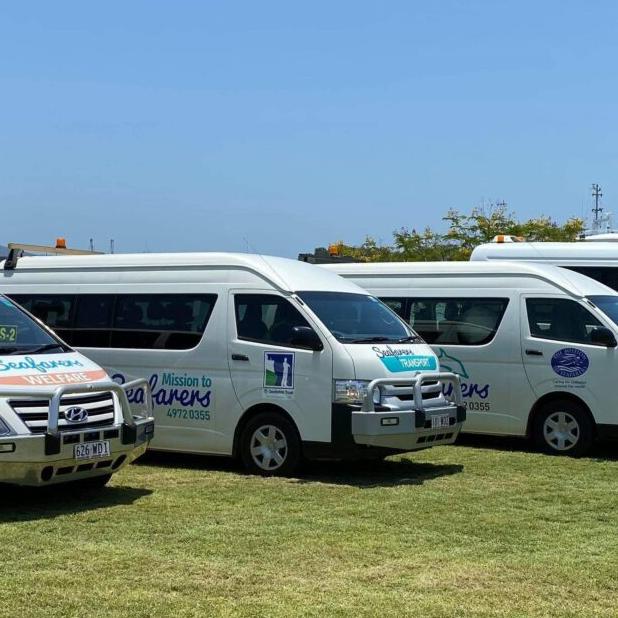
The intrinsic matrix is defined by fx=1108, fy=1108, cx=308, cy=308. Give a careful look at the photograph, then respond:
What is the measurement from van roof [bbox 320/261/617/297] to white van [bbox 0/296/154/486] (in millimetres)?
5438

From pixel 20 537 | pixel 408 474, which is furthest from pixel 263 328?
pixel 20 537

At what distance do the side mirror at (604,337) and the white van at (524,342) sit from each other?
0.04 ft

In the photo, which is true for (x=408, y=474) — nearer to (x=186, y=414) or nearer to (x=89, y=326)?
(x=186, y=414)

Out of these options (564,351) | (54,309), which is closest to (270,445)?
(54,309)

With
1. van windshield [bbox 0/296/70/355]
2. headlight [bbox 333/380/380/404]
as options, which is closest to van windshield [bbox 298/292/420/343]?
headlight [bbox 333/380/380/404]

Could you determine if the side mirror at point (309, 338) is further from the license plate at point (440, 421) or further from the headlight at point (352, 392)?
the license plate at point (440, 421)

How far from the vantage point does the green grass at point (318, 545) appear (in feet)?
20.5

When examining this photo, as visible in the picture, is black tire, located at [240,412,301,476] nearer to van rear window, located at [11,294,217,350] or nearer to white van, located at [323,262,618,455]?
van rear window, located at [11,294,217,350]

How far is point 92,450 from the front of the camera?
875 cm

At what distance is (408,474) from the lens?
36.3ft

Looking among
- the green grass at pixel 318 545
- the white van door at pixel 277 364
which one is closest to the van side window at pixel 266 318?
the white van door at pixel 277 364

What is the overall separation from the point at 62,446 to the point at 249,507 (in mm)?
1655

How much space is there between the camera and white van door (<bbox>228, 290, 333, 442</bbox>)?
1063 cm

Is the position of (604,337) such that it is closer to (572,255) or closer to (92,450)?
(572,255)
